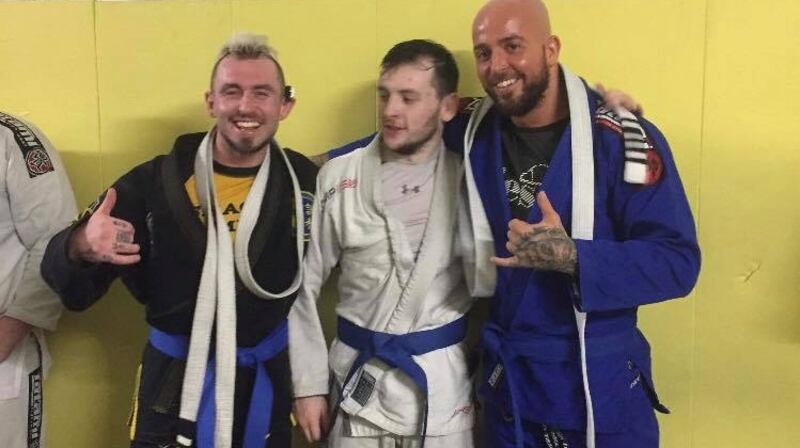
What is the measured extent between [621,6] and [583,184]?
64cm

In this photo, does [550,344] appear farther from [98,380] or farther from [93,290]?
[98,380]

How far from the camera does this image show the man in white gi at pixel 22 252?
1.89 m

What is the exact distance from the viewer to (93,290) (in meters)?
1.70

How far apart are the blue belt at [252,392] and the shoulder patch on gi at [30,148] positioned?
576 mm

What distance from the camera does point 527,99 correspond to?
5.51 ft

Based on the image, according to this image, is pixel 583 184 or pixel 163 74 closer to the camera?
pixel 583 184

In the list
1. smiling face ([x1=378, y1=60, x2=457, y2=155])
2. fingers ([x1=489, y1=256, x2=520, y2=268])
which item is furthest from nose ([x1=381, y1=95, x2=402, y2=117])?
fingers ([x1=489, y1=256, x2=520, y2=268])

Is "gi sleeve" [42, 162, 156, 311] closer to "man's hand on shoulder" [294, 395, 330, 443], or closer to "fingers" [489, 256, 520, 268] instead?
"man's hand on shoulder" [294, 395, 330, 443]

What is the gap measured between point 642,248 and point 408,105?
64 centimetres

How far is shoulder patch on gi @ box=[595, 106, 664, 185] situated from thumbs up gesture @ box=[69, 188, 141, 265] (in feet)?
3.69

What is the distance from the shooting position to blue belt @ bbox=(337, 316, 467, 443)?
171cm

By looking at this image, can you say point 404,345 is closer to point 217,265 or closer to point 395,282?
point 395,282

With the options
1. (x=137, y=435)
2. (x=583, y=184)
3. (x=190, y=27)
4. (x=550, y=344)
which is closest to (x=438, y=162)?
(x=583, y=184)

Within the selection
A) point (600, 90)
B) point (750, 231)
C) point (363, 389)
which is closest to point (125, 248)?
point (363, 389)
